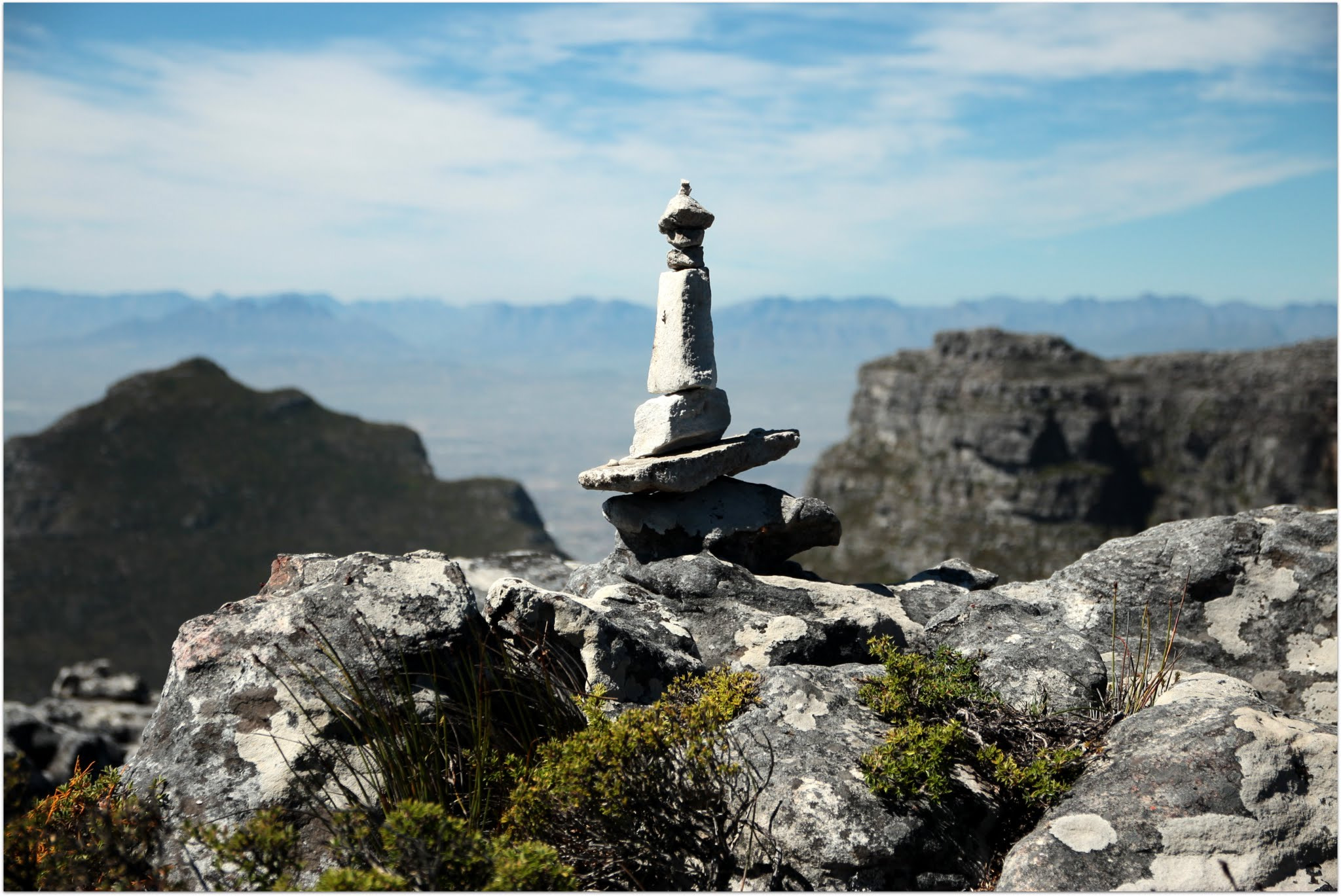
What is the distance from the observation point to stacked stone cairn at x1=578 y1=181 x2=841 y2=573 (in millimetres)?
11609

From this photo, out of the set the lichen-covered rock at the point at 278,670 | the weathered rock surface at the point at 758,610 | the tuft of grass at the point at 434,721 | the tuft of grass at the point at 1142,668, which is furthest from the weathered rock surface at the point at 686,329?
the tuft of grass at the point at 1142,668

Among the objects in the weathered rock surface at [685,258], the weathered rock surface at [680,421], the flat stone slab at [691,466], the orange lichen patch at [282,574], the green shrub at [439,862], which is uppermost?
the weathered rock surface at [685,258]

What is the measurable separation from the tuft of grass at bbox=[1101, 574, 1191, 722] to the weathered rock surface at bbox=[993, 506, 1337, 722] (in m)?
0.14

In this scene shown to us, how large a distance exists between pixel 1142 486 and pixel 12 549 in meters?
187

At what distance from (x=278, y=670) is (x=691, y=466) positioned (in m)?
5.32

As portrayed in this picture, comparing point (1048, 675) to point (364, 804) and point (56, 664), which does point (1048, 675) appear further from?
point (56, 664)

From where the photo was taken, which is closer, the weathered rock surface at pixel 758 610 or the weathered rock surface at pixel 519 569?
the weathered rock surface at pixel 758 610

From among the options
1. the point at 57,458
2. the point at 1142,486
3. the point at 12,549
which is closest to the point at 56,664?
the point at 12,549

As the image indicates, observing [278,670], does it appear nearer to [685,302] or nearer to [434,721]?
[434,721]

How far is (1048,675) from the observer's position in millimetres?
8570

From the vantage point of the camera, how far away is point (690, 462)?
1152 cm

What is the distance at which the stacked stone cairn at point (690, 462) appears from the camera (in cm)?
1161

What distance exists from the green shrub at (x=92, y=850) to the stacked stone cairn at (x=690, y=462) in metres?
6.01

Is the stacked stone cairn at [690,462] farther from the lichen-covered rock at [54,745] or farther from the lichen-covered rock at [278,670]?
the lichen-covered rock at [54,745]
